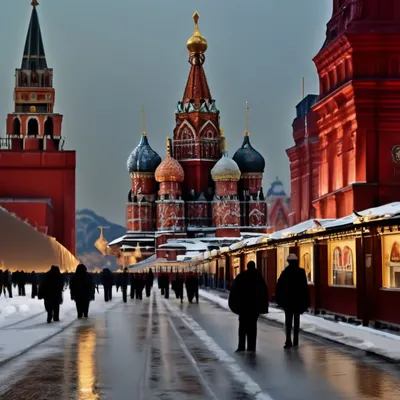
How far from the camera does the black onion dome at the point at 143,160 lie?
132125mm

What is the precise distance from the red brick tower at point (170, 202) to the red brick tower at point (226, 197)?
4.33 metres

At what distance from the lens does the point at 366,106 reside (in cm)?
3728

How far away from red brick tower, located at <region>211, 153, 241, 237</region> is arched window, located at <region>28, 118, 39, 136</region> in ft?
71.9

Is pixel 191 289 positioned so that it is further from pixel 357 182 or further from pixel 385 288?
pixel 385 288

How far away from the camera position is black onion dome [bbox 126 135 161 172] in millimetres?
132125

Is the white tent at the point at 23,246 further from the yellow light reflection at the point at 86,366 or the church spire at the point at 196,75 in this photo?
the church spire at the point at 196,75

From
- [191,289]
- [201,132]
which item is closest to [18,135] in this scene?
[201,132]

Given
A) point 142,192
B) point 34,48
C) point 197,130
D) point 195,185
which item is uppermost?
point 34,48

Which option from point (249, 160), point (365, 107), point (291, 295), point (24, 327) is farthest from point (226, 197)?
point (291, 295)

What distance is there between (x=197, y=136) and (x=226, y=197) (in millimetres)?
8529

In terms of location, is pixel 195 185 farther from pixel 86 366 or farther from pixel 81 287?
pixel 86 366

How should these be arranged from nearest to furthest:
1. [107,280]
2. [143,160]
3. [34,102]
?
[107,280]
[34,102]
[143,160]

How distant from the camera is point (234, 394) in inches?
417

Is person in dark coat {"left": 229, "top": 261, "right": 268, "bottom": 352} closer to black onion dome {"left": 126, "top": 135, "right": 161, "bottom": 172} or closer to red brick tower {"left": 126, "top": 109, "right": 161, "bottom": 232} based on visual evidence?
red brick tower {"left": 126, "top": 109, "right": 161, "bottom": 232}
